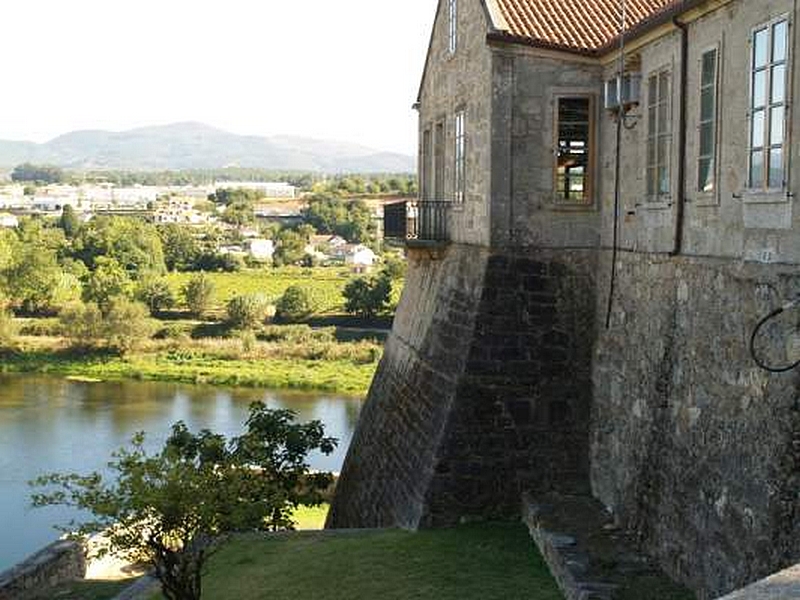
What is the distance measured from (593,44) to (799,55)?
516 centimetres

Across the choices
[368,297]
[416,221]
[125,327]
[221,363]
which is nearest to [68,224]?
[125,327]

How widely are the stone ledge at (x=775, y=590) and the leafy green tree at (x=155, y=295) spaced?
72.0 m

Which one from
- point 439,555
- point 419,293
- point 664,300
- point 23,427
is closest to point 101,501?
point 439,555

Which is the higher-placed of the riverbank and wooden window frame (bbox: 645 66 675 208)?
wooden window frame (bbox: 645 66 675 208)

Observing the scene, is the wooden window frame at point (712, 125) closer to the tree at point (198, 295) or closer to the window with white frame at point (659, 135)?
the window with white frame at point (659, 135)

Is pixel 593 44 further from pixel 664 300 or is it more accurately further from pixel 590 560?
pixel 590 560

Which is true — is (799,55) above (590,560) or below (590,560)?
above

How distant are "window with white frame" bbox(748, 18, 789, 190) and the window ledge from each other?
2.1 inches

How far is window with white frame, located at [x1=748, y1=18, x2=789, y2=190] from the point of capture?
816cm

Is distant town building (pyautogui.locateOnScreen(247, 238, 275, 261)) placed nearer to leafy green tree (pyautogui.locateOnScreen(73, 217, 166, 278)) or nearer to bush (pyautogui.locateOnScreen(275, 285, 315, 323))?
leafy green tree (pyautogui.locateOnScreen(73, 217, 166, 278))

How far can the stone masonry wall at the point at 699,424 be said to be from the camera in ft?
26.0

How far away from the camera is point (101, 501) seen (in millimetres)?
11117

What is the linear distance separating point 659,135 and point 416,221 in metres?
6.28

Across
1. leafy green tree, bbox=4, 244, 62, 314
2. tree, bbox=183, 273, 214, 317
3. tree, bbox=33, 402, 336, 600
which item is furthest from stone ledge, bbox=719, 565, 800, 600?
leafy green tree, bbox=4, 244, 62, 314
